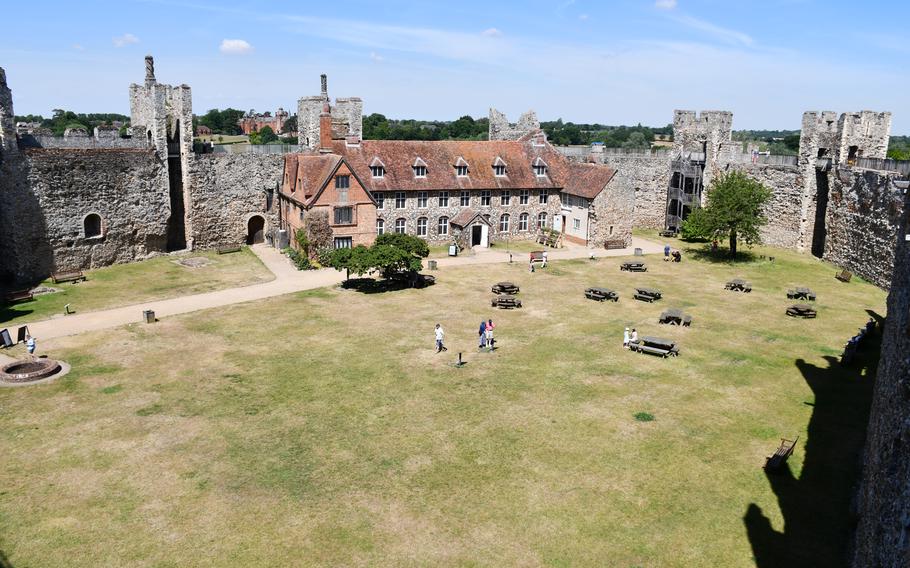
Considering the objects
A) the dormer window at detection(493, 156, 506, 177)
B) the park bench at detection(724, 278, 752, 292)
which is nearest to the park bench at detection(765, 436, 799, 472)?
the park bench at detection(724, 278, 752, 292)

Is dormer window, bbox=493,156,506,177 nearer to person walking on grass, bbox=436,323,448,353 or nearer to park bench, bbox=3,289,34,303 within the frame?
person walking on grass, bbox=436,323,448,353

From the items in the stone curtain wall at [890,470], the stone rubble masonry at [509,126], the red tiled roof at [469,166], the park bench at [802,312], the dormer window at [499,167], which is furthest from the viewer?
the stone rubble masonry at [509,126]

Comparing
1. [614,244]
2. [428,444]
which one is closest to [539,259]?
[614,244]

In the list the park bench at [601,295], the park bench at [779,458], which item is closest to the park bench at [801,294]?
the park bench at [601,295]

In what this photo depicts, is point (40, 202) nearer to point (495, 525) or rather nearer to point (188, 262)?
point (188, 262)

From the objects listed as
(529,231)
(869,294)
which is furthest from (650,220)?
(869,294)

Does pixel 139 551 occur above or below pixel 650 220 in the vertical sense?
below

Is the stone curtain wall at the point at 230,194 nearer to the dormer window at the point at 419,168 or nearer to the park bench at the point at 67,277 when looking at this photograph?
the park bench at the point at 67,277
